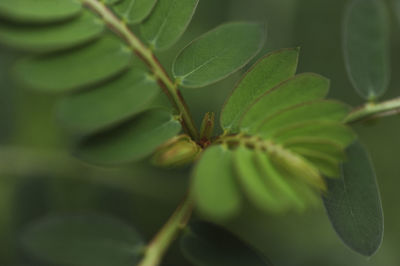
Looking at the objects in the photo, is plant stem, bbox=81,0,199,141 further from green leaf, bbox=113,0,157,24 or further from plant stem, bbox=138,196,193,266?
plant stem, bbox=138,196,193,266

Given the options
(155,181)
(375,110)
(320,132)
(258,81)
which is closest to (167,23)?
(258,81)

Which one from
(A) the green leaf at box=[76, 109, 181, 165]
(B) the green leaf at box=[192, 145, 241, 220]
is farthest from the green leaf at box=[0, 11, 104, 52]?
(B) the green leaf at box=[192, 145, 241, 220]

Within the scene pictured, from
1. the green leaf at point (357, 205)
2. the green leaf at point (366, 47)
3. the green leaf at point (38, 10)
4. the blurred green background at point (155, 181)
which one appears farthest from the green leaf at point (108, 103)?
the blurred green background at point (155, 181)

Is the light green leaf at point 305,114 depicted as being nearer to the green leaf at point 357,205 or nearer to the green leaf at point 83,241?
the green leaf at point 357,205

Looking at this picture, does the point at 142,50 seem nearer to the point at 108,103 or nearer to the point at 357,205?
the point at 108,103


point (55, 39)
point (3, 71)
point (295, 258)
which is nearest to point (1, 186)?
point (3, 71)
